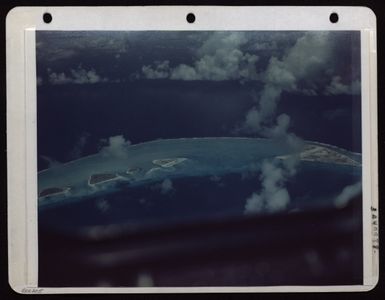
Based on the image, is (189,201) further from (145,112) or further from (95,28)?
(95,28)

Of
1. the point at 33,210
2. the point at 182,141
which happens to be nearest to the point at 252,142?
the point at 182,141

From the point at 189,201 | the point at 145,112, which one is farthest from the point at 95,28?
the point at 189,201

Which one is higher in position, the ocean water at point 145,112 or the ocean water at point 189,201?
the ocean water at point 145,112

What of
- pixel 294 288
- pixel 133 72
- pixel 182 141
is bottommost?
pixel 294 288

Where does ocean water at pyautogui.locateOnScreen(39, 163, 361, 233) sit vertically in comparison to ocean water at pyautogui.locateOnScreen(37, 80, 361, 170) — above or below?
below
